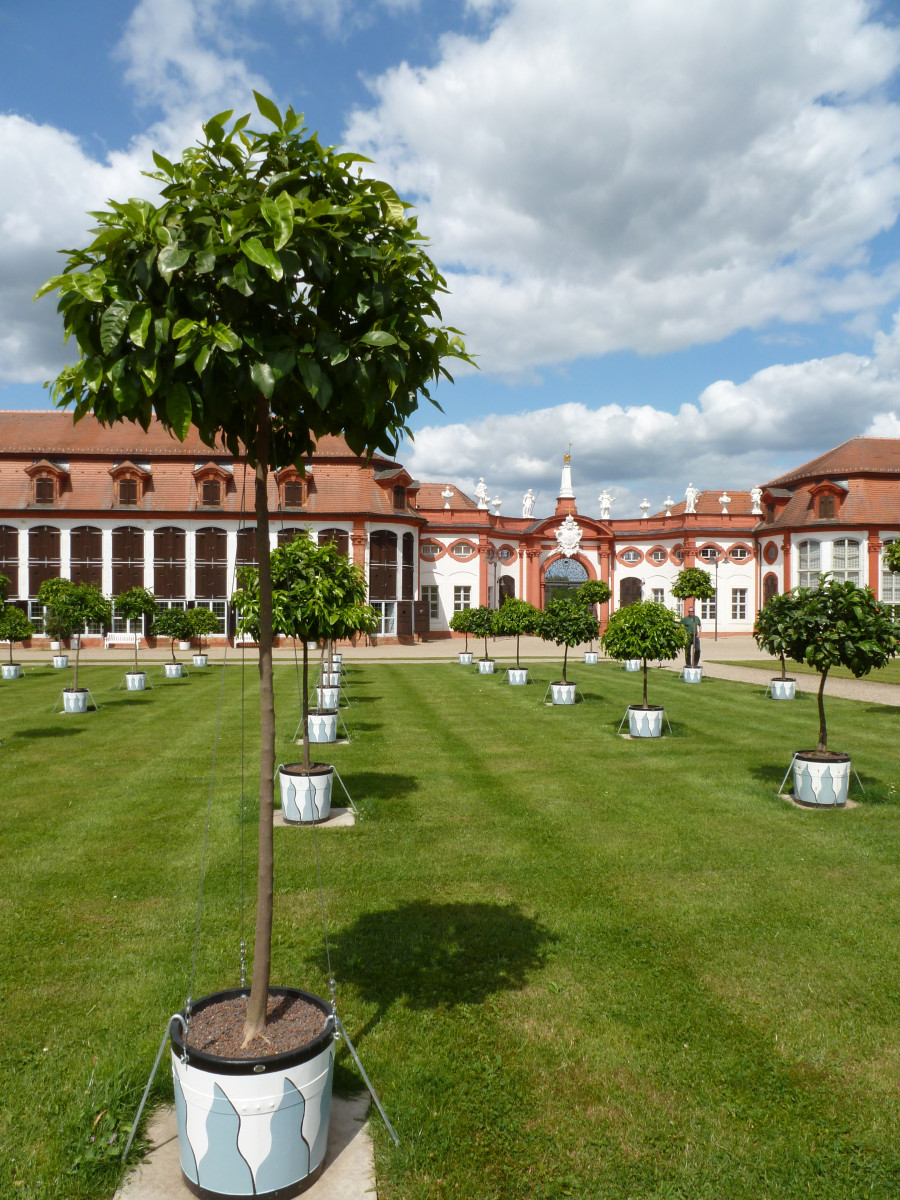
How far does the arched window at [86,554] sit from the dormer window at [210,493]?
18.0 ft

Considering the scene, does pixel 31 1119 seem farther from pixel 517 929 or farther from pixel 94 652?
pixel 94 652

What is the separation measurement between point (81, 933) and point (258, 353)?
4848 mm

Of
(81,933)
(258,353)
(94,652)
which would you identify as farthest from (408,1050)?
(94,652)

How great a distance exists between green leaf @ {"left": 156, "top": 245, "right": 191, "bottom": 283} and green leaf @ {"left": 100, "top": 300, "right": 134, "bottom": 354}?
215 mm

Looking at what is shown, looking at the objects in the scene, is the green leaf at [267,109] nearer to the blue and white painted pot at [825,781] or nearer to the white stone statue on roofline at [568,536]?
the blue and white painted pot at [825,781]

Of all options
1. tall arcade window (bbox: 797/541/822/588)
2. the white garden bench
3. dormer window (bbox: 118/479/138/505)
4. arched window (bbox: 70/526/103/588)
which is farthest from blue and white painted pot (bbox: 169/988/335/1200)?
tall arcade window (bbox: 797/541/822/588)

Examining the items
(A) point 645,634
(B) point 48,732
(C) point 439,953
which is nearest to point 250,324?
(C) point 439,953

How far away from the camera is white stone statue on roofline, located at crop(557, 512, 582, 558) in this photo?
53.6m

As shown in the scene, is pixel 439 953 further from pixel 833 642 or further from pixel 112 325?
pixel 833 642

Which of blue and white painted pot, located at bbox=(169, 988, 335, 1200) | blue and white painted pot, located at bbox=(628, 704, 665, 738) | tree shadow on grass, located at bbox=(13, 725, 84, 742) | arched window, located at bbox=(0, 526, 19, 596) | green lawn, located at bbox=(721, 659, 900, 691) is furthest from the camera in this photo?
arched window, located at bbox=(0, 526, 19, 596)

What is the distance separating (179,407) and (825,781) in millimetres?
8939

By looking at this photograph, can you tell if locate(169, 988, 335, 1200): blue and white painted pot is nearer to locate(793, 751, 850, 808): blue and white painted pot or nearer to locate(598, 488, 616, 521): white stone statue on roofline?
locate(793, 751, 850, 808): blue and white painted pot

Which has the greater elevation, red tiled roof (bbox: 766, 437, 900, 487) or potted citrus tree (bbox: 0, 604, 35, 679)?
red tiled roof (bbox: 766, 437, 900, 487)

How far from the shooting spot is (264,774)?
3.77m
